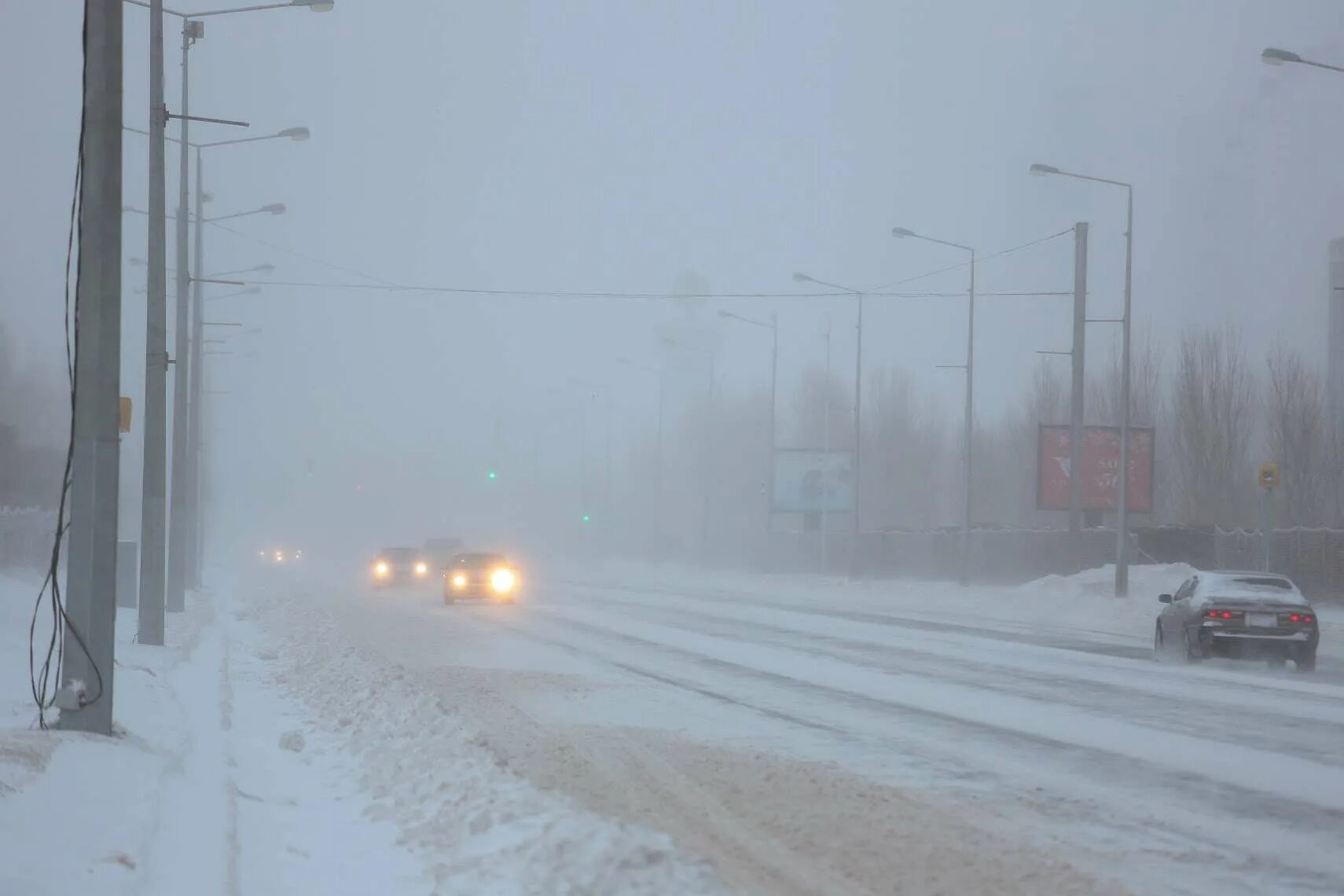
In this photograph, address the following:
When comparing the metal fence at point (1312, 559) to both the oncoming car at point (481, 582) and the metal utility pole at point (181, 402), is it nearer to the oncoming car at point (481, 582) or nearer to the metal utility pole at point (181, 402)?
the oncoming car at point (481, 582)

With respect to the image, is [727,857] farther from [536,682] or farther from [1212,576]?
[1212,576]

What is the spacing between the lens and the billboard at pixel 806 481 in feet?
257

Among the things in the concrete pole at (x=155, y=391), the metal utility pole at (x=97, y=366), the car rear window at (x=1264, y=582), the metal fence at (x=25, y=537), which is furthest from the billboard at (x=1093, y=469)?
the metal utility pole at (x=97, y=366)

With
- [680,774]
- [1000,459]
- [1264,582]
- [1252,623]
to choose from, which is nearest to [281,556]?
[1000,459]

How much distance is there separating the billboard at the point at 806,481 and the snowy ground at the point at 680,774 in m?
51.6

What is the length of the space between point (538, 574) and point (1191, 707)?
63.8m

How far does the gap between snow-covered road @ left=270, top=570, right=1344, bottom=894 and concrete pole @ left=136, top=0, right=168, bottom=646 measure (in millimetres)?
3561

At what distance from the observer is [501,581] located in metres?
45.4

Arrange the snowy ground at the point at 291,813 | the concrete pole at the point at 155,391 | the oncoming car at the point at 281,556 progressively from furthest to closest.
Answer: the oncoming car at the point at 281,556 → the concrete pole at the point at 155,391 → the snowy ground at the point at 291,813

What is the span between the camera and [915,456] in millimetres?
106875

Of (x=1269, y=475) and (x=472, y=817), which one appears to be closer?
(x=472, y=817)

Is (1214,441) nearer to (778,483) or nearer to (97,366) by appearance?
(778,483)

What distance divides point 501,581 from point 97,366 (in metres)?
33.5

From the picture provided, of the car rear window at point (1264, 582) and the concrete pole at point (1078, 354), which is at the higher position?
the concrete pole at point (1078, 354)
